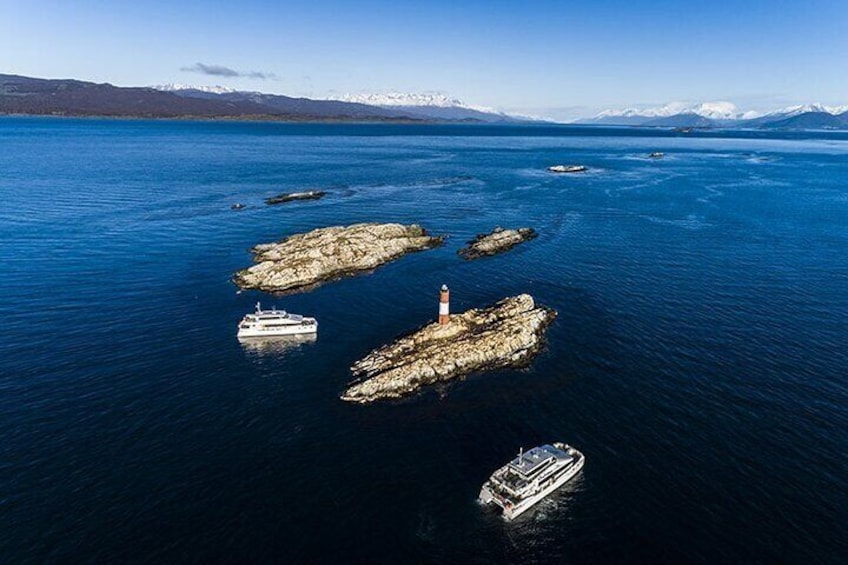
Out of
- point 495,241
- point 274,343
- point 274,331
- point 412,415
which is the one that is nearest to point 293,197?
point 495,241

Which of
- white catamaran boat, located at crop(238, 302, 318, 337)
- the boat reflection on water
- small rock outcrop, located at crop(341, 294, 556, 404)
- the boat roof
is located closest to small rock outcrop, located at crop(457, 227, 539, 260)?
small rock outcrop, located at crop(341, 294, 556, 404)

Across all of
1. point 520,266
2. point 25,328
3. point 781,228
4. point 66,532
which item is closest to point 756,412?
point 520,266

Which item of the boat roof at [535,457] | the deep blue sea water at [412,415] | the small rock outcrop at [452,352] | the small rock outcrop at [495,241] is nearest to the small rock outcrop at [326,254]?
the deep blue sea water at [412,415]

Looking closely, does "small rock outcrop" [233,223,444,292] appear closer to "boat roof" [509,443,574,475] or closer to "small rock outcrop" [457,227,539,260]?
"small rock outcrop" [457,227,539,260]

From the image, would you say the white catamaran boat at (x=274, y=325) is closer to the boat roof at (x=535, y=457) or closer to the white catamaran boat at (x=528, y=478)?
the boat roof at (x=535, y=457)

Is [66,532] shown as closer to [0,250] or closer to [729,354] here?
[729,354]

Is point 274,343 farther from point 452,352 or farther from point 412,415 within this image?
point 412,415
